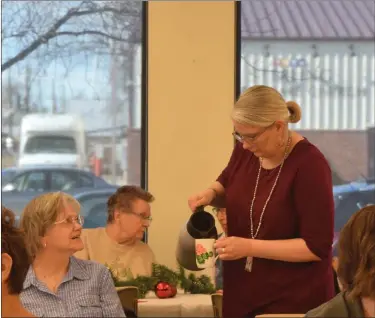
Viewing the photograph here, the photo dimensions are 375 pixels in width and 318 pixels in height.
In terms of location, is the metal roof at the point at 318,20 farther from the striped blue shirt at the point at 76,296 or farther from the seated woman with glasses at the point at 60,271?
the striped blue shirt at the point at 76,296

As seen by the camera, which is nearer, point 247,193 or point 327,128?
point 247,193

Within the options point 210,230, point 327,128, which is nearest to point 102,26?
point 327,128

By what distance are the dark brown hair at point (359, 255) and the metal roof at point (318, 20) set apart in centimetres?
302

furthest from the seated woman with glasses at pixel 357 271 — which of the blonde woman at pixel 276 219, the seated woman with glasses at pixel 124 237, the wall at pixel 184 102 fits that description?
the wall at pixel 184 102

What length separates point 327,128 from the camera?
4734mm

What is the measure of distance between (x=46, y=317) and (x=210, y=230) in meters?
0.65

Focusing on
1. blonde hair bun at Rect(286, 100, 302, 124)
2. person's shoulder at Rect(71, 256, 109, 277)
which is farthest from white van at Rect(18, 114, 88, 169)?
blonde hair bun at Rect(286, 100, 302, 124)

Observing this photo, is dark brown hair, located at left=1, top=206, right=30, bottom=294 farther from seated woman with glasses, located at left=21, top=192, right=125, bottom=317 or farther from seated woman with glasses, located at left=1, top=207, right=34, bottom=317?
seated woman with glasses, located at left=21, top=192, right=125, bottom=317

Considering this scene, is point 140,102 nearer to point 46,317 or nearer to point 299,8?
point 299,8

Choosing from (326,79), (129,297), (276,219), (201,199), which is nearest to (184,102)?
(326,79)

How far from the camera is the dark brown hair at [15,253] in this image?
1807 mm

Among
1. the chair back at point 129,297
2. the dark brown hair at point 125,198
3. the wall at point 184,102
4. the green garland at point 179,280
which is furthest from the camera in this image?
the wall at point 184,102

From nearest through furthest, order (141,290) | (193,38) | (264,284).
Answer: (264,284) → (141,290) → (193,38)

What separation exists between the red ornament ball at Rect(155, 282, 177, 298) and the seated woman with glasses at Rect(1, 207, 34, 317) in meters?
1.71
